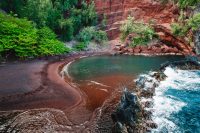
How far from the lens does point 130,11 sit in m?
51.1

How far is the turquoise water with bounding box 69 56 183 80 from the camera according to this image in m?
29.8

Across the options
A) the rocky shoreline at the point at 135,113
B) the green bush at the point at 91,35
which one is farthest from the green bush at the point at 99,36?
the rocky shoreline at the point at 135,113

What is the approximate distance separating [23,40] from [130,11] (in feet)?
78.6

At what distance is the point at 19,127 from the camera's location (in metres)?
15.9

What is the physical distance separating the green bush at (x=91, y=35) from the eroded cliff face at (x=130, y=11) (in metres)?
2.76

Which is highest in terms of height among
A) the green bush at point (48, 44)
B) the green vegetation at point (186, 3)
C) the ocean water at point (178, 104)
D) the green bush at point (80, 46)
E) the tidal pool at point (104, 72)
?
the green vegetation at point (186, 3)

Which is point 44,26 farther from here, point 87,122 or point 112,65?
point 87,122

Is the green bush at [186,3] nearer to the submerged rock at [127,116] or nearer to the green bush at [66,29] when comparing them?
the green bush at [66,29]

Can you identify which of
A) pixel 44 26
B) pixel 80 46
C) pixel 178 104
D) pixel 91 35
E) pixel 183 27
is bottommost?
pixel 178 104

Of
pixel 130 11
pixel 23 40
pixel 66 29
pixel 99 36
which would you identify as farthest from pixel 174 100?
pixel 130 11

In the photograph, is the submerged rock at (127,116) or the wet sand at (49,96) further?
the wet sand at (49,96)

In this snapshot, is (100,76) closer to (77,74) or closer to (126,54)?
(77,74)

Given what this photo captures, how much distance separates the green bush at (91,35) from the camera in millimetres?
45438

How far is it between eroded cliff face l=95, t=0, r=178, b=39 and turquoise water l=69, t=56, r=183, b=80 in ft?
36.9
